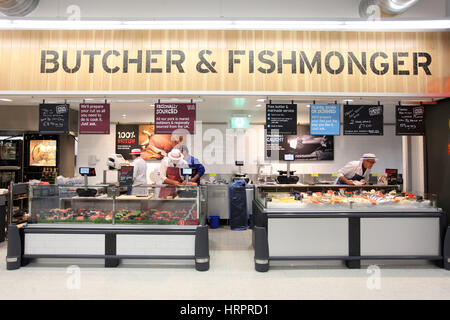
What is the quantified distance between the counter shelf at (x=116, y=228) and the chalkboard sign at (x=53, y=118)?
133 centimetres

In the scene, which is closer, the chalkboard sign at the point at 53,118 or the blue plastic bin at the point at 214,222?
the chalkboard sign at the point at 53,118

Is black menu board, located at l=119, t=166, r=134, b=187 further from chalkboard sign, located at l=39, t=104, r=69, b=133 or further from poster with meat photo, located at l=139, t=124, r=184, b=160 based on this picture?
poster with meat photo, located at l=139, t=124, r=184, b=160

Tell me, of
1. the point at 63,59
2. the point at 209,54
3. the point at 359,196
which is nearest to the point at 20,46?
the point at 63,59

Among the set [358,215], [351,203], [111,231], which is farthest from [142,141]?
[358,215]

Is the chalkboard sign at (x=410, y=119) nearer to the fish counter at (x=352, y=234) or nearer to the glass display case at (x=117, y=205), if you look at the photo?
the fish counter at (x=352, y=234)

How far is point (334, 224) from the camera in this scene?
161 inches

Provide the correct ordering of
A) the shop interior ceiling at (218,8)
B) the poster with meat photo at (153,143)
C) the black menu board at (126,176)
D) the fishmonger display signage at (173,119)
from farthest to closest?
the poster with meat photo at (153,143) < the fishmonger display signage at (173,119) < the shop interior ceiling at (218,8) < the black menu board at (126,176)

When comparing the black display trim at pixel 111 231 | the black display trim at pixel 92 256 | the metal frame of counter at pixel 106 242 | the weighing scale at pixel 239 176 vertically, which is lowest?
the black display trim at pixel 92 256

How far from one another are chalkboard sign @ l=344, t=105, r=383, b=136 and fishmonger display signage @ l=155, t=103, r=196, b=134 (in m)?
2.85

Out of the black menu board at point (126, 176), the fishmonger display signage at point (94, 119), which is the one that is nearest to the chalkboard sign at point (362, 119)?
the black menu board at point (126, 176)

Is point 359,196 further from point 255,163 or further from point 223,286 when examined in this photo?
point 255,163

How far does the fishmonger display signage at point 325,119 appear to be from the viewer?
509 cm

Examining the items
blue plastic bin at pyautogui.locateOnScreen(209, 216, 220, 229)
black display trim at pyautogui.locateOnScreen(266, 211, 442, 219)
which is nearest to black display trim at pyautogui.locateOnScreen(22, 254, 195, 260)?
black display trim at pyautogui.locateOnScreen(266, 211, 442, 219)

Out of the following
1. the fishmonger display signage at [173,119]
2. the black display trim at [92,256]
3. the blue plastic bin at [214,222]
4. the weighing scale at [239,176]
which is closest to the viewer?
the black display trim at [92,256]
